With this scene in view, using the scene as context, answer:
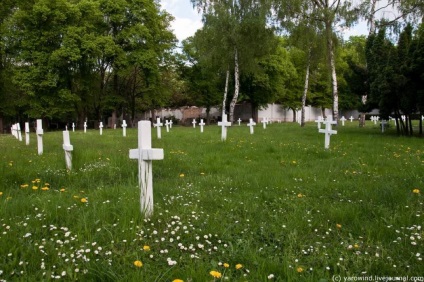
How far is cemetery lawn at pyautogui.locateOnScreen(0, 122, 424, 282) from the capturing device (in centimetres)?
289

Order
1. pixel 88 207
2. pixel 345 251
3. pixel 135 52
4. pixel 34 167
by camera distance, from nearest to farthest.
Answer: pixel 345 251
pixel 88 207
pixel 34 167
pixel 135 52

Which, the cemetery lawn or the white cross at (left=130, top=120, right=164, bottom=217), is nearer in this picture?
the cemetery lawn

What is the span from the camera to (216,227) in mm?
3852

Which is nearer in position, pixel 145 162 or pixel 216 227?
pixel 216 227

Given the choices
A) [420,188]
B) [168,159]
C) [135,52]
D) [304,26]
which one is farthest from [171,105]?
[420,188]

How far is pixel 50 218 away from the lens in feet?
13.0

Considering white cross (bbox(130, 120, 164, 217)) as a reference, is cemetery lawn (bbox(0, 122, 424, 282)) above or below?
below

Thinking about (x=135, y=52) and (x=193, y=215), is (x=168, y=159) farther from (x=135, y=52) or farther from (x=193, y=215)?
(x=135, y=52)

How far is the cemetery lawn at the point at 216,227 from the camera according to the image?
114 inches

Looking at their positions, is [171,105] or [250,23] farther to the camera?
[171,105]

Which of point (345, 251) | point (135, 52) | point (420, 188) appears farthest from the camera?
point (135, 52)

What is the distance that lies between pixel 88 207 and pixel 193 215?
1.32 meters

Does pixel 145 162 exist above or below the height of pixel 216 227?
above

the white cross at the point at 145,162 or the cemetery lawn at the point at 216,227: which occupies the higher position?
the white cross at the point at 145,162
